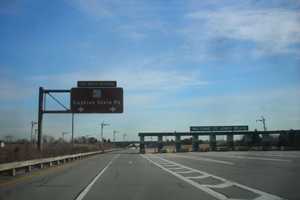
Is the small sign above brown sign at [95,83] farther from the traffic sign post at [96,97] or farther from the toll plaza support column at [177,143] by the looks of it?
the toll plaza support column at [177,143]

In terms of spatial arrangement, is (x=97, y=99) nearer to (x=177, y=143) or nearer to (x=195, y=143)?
(x=195, y=143)

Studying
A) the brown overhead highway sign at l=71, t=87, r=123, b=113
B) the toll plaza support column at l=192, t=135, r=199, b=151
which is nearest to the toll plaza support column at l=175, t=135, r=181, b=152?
the toll plaza support column at l=192, t=135, r=199, b=151

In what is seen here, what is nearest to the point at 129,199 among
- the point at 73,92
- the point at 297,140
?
the point at 73,92

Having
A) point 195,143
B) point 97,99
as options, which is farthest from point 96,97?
point 195,143

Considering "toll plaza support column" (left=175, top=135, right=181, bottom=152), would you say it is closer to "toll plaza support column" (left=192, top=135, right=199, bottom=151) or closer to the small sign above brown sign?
"toll plaza support column" (left=192, top=135, right=199, bottom=151)

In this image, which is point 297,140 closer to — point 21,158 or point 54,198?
point 21,158

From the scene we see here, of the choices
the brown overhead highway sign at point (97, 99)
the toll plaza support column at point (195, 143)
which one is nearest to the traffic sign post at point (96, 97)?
the brown overhead highway sign at point (97, 99)

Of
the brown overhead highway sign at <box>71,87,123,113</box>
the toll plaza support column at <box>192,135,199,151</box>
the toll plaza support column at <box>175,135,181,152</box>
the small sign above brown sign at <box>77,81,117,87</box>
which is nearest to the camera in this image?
the brown overhead highway sign at <box>71,87,123,113</box>

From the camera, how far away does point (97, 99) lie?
156 feet

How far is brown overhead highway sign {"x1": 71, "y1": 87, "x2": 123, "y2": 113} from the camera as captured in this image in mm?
47438

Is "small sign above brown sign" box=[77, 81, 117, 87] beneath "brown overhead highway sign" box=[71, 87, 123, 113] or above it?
above

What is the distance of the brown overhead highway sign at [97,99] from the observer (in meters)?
47.4

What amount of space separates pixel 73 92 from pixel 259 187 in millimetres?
33315

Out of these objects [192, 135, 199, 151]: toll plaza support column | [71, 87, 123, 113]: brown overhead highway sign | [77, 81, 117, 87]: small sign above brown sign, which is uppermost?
[77, 81, 117, 87]: small sign above brown sign
